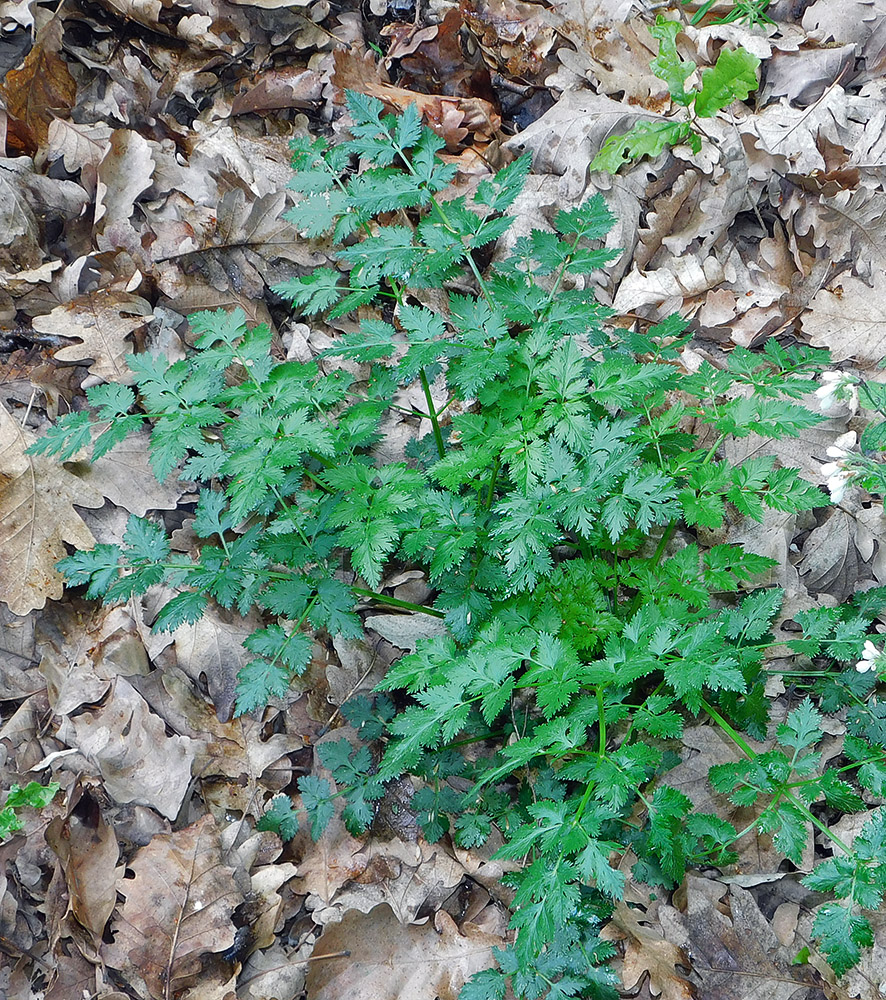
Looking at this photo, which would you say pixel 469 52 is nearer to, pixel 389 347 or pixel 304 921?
pixel 389 347

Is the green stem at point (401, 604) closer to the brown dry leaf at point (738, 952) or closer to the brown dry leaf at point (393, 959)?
the brown dry leaf at point (393, 959)

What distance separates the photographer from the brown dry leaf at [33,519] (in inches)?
106

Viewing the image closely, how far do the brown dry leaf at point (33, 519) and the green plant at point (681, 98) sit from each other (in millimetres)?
2540

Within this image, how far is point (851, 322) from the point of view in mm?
3045

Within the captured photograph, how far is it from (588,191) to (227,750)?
8.88 feet

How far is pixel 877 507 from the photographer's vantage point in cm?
281

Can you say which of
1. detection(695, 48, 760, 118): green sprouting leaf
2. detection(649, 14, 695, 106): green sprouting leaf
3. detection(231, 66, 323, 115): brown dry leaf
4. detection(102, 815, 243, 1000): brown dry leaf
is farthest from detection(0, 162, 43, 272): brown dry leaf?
detection(695, 48, 760, 118): green sprouting leaf

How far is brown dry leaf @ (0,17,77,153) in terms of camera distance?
3.31 m

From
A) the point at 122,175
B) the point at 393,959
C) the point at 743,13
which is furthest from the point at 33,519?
the point at 743,13

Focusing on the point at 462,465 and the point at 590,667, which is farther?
the point at 462,465

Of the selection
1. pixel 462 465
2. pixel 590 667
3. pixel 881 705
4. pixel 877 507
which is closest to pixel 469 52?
pixel 462 465

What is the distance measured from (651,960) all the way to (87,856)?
5.68 ft

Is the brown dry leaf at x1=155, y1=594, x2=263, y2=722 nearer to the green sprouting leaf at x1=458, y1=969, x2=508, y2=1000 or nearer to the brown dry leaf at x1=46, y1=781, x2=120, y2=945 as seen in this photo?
the brown dry leaf at x1=46, y1=781, x2=120, y2=945

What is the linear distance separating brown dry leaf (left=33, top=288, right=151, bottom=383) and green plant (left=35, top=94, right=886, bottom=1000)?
673 millimetres
